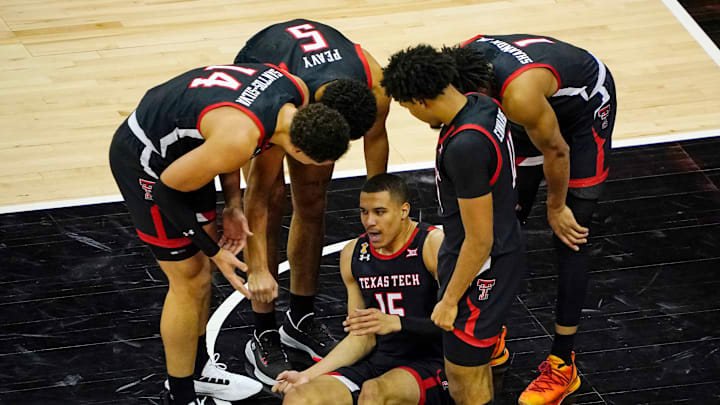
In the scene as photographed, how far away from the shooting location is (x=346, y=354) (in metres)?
4.27

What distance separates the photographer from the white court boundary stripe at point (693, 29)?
Answer: 767cm

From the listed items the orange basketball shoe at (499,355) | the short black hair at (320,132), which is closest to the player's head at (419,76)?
the short black hair at (320,132)

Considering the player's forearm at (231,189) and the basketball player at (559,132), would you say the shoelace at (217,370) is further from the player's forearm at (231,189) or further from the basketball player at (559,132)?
the basketball player at (559,132)

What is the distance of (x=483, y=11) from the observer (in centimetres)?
834

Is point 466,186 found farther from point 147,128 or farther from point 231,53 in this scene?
point 231,53

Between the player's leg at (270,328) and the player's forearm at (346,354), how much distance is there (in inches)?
19.8

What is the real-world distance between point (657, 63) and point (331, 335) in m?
3.86

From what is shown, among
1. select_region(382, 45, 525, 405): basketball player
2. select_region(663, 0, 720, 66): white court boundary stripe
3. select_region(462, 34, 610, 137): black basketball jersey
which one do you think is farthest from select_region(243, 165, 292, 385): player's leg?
select_region(663, 0, 720, 66): white court boundary stripe

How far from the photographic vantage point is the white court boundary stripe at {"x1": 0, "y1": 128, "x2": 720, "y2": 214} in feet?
20.2

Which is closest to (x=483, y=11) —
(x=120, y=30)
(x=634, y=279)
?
(x=120, y=30)

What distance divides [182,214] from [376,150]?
98 cm

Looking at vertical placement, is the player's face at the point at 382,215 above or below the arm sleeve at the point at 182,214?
below

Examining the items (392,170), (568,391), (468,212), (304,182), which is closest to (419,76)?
(468,212)

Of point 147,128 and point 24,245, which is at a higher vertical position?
point 147,128
